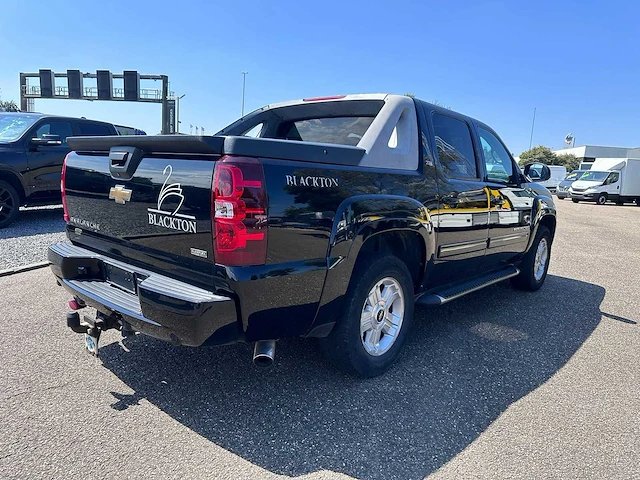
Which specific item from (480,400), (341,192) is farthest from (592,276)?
(341,192)

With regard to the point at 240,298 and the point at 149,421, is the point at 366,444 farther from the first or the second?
the point at 149,421

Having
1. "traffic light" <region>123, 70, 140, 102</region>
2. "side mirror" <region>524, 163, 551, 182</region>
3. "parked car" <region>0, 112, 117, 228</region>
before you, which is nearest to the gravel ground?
"parked car" <region>0, 112, 117, 228</region>

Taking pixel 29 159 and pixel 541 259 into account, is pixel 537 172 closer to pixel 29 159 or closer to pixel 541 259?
pixel 541 259

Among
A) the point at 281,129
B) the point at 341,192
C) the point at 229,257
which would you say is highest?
the point at 281,129

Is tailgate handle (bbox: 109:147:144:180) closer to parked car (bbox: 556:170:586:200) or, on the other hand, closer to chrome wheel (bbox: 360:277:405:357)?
chrome wheel (bbox: 360:277:405:357)

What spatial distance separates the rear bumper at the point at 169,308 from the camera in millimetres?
2199

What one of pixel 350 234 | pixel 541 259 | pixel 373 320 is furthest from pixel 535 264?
pixel 350 234

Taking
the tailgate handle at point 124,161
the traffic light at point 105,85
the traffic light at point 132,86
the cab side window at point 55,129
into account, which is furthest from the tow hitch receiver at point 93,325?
the traffic light at point 105,85

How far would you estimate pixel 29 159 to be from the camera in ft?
25.7

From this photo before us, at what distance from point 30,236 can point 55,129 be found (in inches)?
96.4

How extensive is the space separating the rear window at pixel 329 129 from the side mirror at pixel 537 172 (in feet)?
9.54

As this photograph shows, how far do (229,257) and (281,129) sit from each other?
230cm

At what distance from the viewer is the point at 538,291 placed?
5707 mm

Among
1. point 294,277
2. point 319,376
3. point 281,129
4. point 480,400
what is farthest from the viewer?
point 281,129
